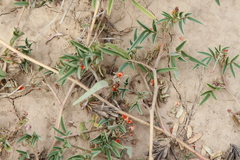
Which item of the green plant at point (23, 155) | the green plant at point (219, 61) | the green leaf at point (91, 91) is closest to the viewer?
the green leaf at point (91, 91)

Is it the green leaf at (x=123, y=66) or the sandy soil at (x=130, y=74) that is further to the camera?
the sandy soil at (x=130, y=74)

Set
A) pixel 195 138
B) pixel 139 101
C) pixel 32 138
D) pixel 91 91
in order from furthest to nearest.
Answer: pixel 195 138 < pixel 139 101 < pixel 32 138 < pixel 91 91

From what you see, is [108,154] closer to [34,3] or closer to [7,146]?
[7,146]

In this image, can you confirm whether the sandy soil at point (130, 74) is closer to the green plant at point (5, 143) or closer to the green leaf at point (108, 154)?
the green plant at point (5, 143)

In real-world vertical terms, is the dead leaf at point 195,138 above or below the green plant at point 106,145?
above

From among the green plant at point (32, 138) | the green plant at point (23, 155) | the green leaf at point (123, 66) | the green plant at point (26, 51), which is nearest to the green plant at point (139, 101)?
the green leaf at point (123, 66)

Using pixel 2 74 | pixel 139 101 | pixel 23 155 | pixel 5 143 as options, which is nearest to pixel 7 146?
pixel 5 143

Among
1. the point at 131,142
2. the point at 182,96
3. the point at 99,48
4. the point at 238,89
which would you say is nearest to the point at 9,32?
the point at 99,48

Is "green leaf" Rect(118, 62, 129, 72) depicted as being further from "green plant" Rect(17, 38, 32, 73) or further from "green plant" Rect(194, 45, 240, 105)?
"green plant" Rect(17, 38, 32, 73)

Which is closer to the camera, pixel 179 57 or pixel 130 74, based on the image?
pixel 179 57
